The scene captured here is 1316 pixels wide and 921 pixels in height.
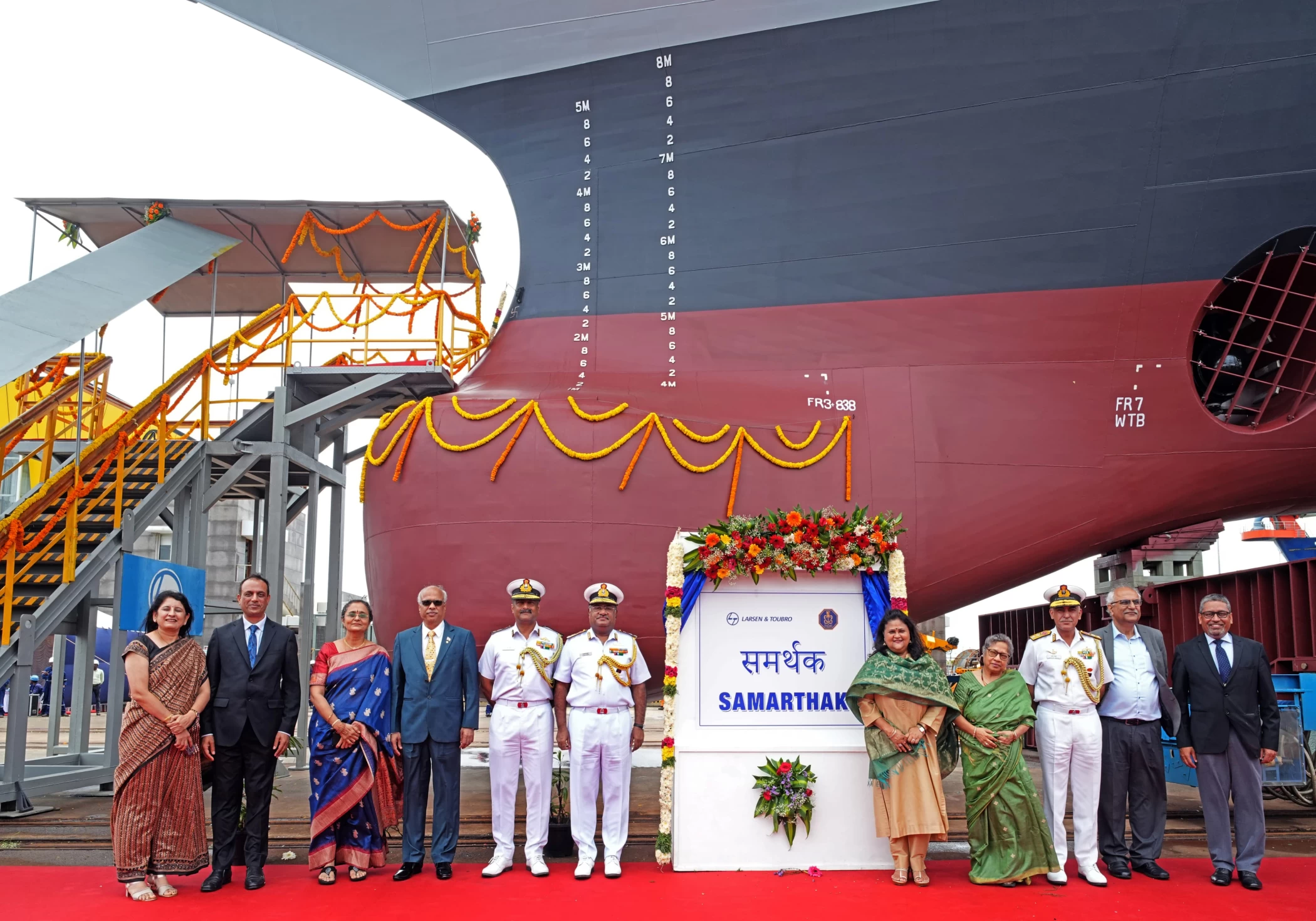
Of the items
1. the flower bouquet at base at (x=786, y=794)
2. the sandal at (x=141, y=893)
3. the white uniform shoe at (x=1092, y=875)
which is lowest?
the sandal at (x=141, y=893)

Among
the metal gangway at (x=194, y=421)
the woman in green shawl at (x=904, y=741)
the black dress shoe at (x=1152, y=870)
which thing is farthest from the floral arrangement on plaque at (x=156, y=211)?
the black dress shoe at (x=1152, y=870)

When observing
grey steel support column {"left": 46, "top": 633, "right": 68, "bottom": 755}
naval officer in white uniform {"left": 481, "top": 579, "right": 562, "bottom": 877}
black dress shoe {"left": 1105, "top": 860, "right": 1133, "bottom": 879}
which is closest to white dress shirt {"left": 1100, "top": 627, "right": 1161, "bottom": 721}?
black dress shoe {"left": 1105, "top": 860, "right": 1133, "bottom": 879}

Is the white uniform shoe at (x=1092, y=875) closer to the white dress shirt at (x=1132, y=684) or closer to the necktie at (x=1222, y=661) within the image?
the white dress shirt at (x=1132, y=684)

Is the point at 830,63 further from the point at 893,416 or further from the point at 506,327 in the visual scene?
the point at 506,327

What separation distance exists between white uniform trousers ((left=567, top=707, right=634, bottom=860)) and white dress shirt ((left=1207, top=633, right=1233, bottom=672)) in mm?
3228

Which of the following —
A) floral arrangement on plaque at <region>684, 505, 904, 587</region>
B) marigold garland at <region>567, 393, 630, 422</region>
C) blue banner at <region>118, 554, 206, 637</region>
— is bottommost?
blue banner at <region>118, 554, 206, 637</region>

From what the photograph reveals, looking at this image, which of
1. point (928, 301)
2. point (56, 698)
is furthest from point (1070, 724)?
point (56, 698)

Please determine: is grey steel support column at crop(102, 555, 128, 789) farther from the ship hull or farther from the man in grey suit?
the man in grey suit

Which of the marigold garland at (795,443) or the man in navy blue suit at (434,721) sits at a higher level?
the marigold garland at (795,443)

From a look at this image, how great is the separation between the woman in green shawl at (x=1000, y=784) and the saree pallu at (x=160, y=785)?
401 centimetres

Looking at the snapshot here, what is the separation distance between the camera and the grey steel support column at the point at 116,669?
8.49m

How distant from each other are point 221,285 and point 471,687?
871 centimetres

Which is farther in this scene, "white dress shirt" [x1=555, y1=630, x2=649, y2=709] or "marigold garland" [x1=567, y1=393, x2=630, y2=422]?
"marigold garland" [x1=567, y1=393, x2=630, y2=422]

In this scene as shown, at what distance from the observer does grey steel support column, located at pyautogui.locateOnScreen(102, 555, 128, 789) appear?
8.49m
